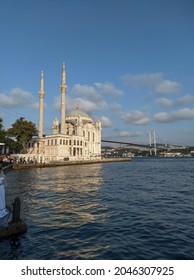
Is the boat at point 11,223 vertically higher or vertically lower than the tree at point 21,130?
lower

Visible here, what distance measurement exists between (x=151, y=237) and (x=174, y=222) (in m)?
2.85

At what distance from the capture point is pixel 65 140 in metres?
103

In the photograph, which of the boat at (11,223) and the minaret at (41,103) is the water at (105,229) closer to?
the boat at (11,223)

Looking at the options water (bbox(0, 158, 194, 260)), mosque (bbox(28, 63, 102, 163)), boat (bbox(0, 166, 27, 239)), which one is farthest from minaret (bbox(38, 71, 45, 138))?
boat (bbox(0, 166, 27, 239))

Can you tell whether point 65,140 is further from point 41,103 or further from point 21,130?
point 21,130

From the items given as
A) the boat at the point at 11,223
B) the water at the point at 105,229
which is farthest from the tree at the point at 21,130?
the boat at the point at 11,223

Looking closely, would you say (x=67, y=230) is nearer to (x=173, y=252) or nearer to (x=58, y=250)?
(x=58, y=250)

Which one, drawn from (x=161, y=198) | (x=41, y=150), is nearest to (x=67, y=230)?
(x=161, y=198)

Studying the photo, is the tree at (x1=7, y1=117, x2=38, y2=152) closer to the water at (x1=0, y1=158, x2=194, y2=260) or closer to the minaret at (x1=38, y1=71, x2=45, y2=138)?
the minaret at (x1=38, y1=71, x2=45, y2=138)

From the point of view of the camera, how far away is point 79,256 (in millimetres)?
8930

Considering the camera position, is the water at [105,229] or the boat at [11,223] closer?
the water at [105,229]

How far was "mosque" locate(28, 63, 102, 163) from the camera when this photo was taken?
99137mm

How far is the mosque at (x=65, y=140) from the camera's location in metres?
99.1

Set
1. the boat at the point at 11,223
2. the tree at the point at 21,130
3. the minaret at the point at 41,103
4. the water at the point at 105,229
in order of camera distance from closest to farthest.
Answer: the water at the point at 105,229
the boat at the point at 11,223
the tree at the point at 21,130
the minaret at the point at 41,103
